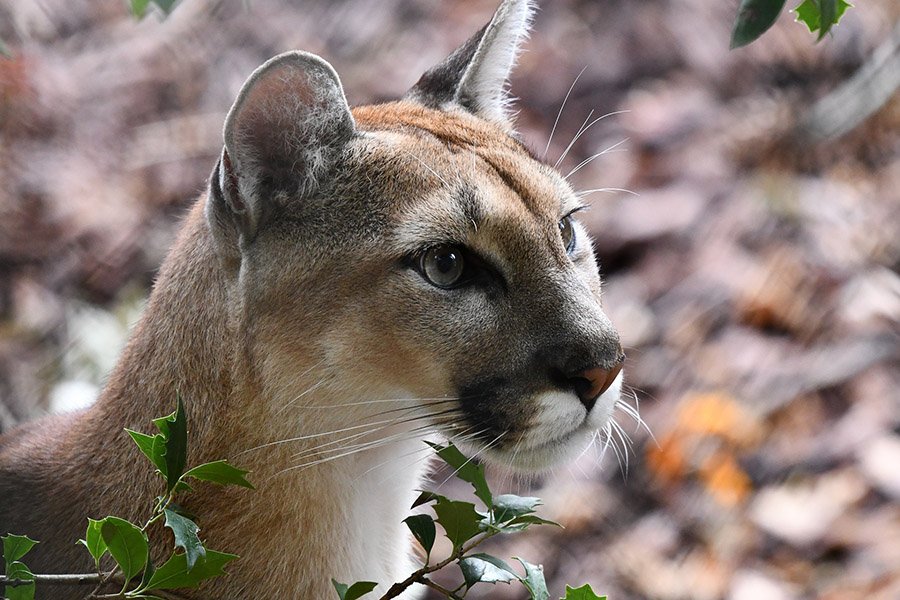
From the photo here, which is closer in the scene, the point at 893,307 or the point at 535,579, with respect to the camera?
the point at 535,579

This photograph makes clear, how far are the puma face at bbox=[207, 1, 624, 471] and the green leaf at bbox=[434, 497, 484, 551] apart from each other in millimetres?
429

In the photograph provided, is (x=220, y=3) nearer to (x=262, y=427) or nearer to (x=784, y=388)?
(x=784, y=388)

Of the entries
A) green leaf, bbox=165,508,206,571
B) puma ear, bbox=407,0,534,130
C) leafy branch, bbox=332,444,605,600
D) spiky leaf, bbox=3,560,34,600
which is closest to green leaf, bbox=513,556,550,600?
leafy branch, bbox=332,444,605,600

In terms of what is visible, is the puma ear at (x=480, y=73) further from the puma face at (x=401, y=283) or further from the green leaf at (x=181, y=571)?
the green leaf at (x=181, y=571)

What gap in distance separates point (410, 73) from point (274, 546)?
361cm

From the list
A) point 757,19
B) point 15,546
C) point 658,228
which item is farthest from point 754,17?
point 658,228

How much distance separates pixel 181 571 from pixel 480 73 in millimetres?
1708

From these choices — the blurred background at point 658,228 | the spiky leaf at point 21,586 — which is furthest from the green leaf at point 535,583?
the blurred background at point 658,228

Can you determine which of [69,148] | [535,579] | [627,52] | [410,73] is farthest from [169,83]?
[535,579]

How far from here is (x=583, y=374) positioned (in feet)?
8.07

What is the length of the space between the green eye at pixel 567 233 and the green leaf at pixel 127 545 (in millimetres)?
1348

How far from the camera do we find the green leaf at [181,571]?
6.17 feet

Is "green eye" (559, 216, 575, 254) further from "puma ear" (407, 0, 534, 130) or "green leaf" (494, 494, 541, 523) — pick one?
"green leaf" (494, 494, 541, 523)

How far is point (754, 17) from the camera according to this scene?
1788 mm
